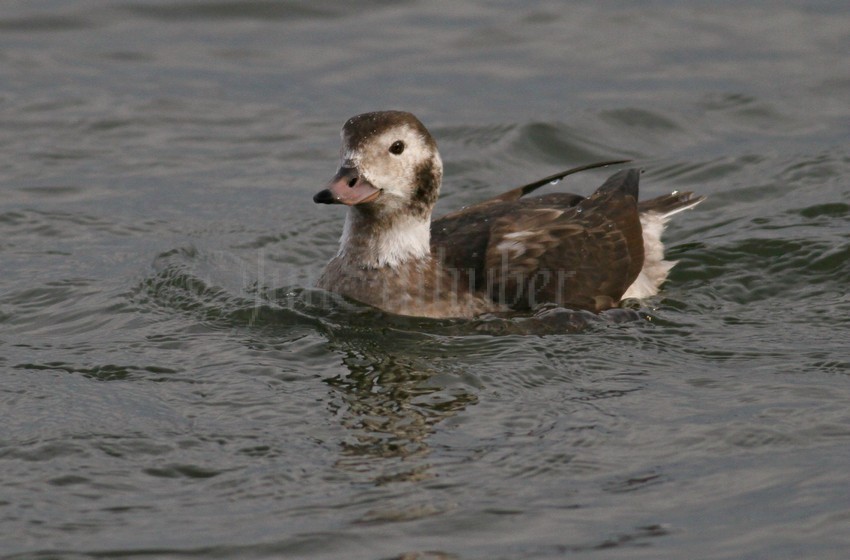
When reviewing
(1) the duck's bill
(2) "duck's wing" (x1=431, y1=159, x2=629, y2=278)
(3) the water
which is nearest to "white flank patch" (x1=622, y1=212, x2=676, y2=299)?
(3) the water

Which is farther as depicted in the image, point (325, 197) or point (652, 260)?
point (652, 260)

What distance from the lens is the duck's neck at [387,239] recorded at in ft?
31.0

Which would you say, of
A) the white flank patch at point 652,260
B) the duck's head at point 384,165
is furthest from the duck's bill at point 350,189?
the white flank patch at point 652,260

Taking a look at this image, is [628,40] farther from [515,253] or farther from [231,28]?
[515,253]

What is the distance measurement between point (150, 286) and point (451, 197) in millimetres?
3318

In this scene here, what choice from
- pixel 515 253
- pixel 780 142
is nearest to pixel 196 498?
pixel 515 253

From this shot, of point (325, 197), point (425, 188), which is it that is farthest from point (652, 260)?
point (325, 197)

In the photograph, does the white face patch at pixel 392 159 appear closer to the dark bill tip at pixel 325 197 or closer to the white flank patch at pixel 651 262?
the dark bill tip at pixel 325 197

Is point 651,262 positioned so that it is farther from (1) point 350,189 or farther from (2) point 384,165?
(1) point 350,189

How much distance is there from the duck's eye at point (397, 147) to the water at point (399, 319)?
3.63 feet

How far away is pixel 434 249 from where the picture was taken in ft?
31.7

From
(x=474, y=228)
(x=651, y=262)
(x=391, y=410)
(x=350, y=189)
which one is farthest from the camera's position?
(x=651, y=262)

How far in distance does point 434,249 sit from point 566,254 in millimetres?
897

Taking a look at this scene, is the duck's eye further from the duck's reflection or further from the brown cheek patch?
the duck's reflection
